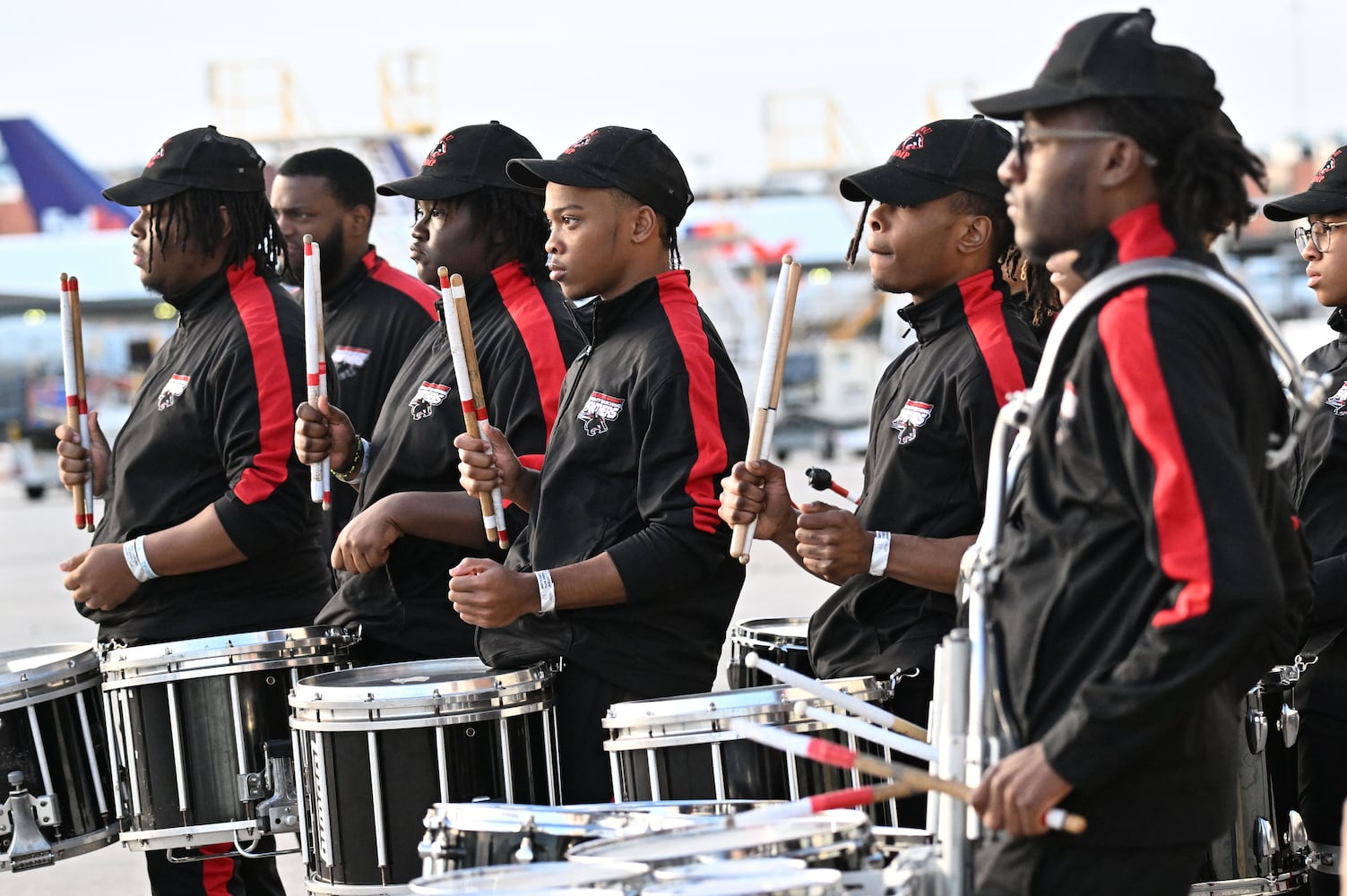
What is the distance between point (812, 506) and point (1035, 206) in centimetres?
114

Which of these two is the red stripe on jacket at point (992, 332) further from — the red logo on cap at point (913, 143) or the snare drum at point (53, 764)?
the snare drum at point (53, 764)

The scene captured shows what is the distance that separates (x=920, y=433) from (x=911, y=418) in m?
0.05

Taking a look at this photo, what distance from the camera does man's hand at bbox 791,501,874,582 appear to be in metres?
3.76

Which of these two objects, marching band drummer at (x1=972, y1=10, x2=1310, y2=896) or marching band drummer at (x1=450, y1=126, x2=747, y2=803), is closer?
marching band drummer at (x1=972, y1=10, x2=1310, y2=896)

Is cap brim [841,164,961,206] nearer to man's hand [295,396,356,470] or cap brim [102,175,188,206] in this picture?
man's hand [295,396,356,470]

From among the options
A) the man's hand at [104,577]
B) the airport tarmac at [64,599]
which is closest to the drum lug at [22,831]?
the man's hand at [104,577]

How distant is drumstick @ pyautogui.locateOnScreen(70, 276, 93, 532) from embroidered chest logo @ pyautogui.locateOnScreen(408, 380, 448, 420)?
1.21 m

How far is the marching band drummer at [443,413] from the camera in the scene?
491 centimetres

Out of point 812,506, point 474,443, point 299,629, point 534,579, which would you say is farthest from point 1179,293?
point 299,629

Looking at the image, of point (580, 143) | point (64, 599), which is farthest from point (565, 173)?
point (64, 599)

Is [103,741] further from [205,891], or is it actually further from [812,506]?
[812,506]

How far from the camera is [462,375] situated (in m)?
4.47

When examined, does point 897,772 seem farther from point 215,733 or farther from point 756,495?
point 215,733

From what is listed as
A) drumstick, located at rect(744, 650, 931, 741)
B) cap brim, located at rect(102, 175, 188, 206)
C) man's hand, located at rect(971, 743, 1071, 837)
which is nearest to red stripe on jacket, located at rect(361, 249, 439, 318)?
cap brim, located at rect(102, 175, 188, 206)
